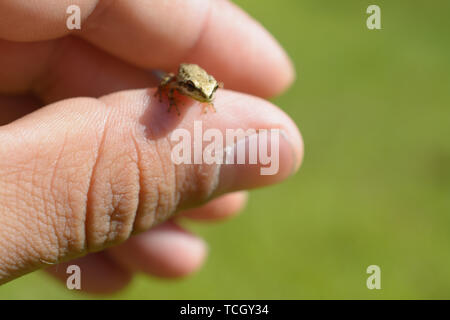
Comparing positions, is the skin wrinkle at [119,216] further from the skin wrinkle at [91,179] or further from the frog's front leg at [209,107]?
the frog's front leg at [209,107]

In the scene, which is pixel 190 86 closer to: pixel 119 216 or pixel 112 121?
pixel 112 121

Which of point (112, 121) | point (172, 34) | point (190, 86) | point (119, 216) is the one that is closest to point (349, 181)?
point (172, 34)

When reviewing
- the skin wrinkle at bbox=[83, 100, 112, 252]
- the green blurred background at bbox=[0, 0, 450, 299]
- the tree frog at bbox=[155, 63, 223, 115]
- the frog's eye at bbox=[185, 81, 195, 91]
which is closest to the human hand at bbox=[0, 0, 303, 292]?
the skin wrinkle at bbox=[83, 100, 112, 252]

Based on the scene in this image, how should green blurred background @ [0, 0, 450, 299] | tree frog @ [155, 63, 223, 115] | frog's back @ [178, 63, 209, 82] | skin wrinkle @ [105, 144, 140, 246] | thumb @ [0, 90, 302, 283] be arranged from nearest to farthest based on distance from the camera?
thumb @ [0, 90, 302, 283] < skin wrinkle @ [105, 144, 140, 246] < tree frog @ [155, 63, 223, 115] < frog's back @ [178, 63, 209, 82] < green blurred background @ [0, 0, 450, 299]

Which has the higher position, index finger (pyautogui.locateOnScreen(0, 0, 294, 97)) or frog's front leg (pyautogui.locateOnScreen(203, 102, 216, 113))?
index finger (pyautogui.locateOnScreen(0, 0, 294, 97))

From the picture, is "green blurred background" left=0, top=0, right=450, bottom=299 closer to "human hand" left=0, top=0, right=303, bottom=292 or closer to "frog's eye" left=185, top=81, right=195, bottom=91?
"human hand" left=0, top=0, right=303, bottom=292

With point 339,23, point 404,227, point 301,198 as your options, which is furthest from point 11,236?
point 339,23
